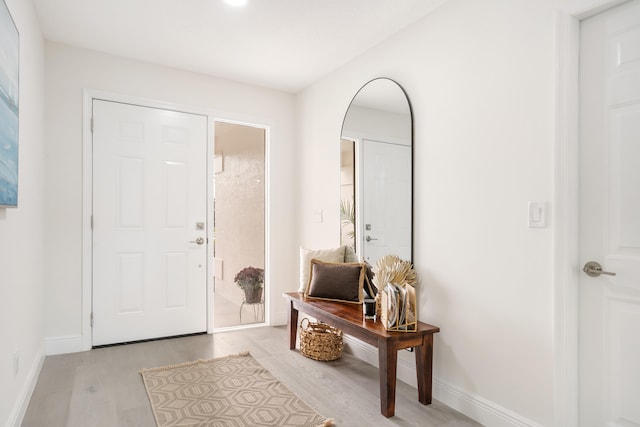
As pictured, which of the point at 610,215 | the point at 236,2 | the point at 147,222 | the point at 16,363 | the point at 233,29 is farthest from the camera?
the point at 147,222

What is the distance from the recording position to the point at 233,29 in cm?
281

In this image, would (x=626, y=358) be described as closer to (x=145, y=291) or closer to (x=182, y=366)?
(x=182, y=366)

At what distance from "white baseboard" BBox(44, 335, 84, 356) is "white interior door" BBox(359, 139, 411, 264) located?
2.39m

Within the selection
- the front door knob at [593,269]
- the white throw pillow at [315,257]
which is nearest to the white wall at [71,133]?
the white throw pillow at [315,257]

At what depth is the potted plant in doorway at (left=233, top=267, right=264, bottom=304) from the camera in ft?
14.3

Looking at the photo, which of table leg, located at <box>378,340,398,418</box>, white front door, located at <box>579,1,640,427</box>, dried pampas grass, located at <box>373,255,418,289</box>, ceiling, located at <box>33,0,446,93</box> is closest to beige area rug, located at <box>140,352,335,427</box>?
table leg, located at <box>378,340,398,418</box>

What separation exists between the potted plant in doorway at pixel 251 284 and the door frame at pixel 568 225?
123 inches

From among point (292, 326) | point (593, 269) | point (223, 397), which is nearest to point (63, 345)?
point (223, 397)

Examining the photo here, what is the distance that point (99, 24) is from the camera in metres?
2.79

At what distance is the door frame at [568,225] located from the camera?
1788 mm

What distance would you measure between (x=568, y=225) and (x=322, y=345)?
6.20ft

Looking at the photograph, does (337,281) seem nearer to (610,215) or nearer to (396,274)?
(396,274)

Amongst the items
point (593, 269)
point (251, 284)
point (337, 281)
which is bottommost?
point (251, 284)

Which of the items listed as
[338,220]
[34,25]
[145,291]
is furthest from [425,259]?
[34,25]
